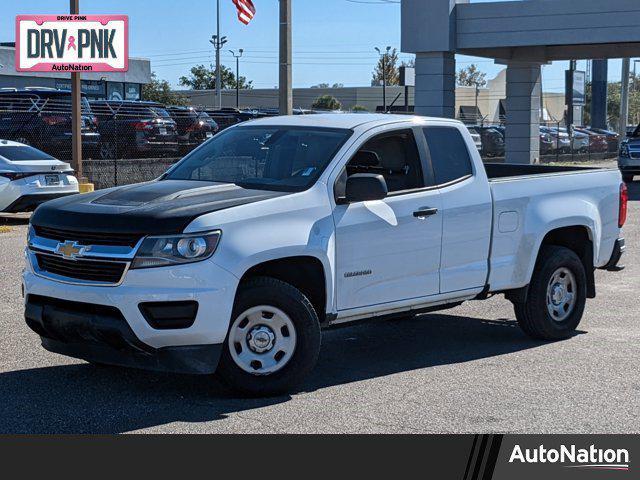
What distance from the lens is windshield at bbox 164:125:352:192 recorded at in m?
7.48

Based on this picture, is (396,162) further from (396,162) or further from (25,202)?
(25,202)

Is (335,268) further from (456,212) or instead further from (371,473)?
(371,473)

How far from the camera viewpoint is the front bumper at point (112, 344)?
21.3ft

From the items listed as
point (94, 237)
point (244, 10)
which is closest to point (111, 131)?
point (244, 10)

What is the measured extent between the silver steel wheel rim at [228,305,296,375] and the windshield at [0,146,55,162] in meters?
12.7

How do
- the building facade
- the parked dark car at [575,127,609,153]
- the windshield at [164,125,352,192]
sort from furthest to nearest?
the building facade < the parked dark car at [575,127,609,153] < the windshield at [164,125,352,192]

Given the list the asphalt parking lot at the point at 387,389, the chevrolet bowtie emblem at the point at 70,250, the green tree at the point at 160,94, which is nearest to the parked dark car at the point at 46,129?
the asphalt parking lot at the point at 387,389

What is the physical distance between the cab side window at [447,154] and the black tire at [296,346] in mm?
1745

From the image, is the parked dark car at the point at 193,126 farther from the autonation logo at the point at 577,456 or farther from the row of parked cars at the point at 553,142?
the autonation logo at the point at 577,456

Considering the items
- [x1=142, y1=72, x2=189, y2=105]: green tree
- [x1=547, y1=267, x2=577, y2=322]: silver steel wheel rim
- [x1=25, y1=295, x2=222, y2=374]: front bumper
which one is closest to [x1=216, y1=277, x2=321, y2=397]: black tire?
[x1=25, y1=295, x2=222, y2=374]: front bumper

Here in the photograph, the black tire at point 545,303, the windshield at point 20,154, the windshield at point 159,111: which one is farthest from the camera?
the windshield at point 159,111

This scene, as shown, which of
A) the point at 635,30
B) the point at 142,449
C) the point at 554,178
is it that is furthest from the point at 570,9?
the point at 142,449

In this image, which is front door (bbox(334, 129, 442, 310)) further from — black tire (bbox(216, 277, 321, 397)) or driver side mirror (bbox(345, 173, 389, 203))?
black tire (bbox(216, 277, 321, 397))

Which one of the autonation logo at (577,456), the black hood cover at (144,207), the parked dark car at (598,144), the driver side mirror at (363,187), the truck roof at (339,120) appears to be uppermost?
the truck roof at (339,120)
